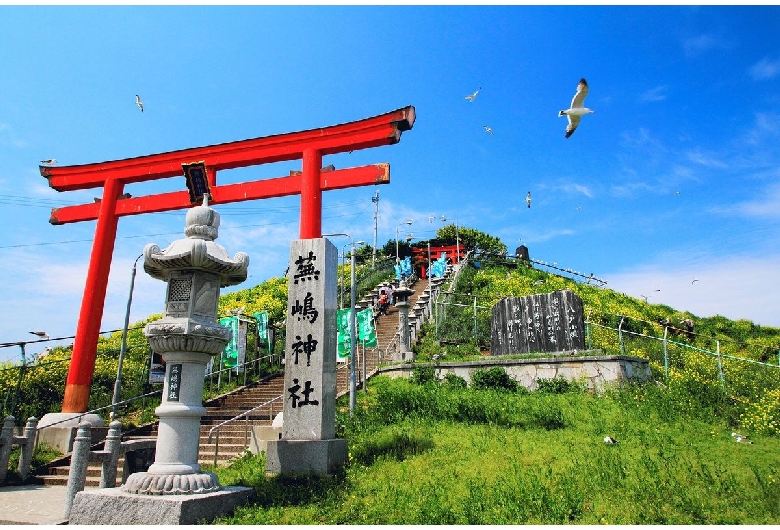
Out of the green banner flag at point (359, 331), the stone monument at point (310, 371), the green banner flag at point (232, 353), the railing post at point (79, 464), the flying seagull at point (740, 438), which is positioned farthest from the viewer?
the green banner flag at point (232, 353)

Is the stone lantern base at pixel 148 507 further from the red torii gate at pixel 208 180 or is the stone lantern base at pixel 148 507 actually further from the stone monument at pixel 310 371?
the red torii gate at pixel 208 180

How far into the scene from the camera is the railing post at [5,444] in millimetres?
10383

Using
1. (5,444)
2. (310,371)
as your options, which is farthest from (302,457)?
(5,444)

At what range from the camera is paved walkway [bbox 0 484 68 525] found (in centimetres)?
717

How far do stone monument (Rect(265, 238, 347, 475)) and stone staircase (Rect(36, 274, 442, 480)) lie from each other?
2921 mm

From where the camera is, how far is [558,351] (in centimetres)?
1460

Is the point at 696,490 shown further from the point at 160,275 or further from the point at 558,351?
the point at 558,351

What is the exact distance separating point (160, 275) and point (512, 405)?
25.4ft

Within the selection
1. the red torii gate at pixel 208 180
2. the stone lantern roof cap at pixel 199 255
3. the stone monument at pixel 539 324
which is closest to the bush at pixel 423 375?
the stone monument at pixel 539 324

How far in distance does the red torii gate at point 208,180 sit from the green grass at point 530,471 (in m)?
5.25

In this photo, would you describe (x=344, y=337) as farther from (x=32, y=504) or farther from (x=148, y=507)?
(x=148, y=507)

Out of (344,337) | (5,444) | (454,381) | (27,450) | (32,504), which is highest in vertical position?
(344,337)

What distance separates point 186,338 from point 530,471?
4.91 m

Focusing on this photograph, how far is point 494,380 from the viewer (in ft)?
44.8
